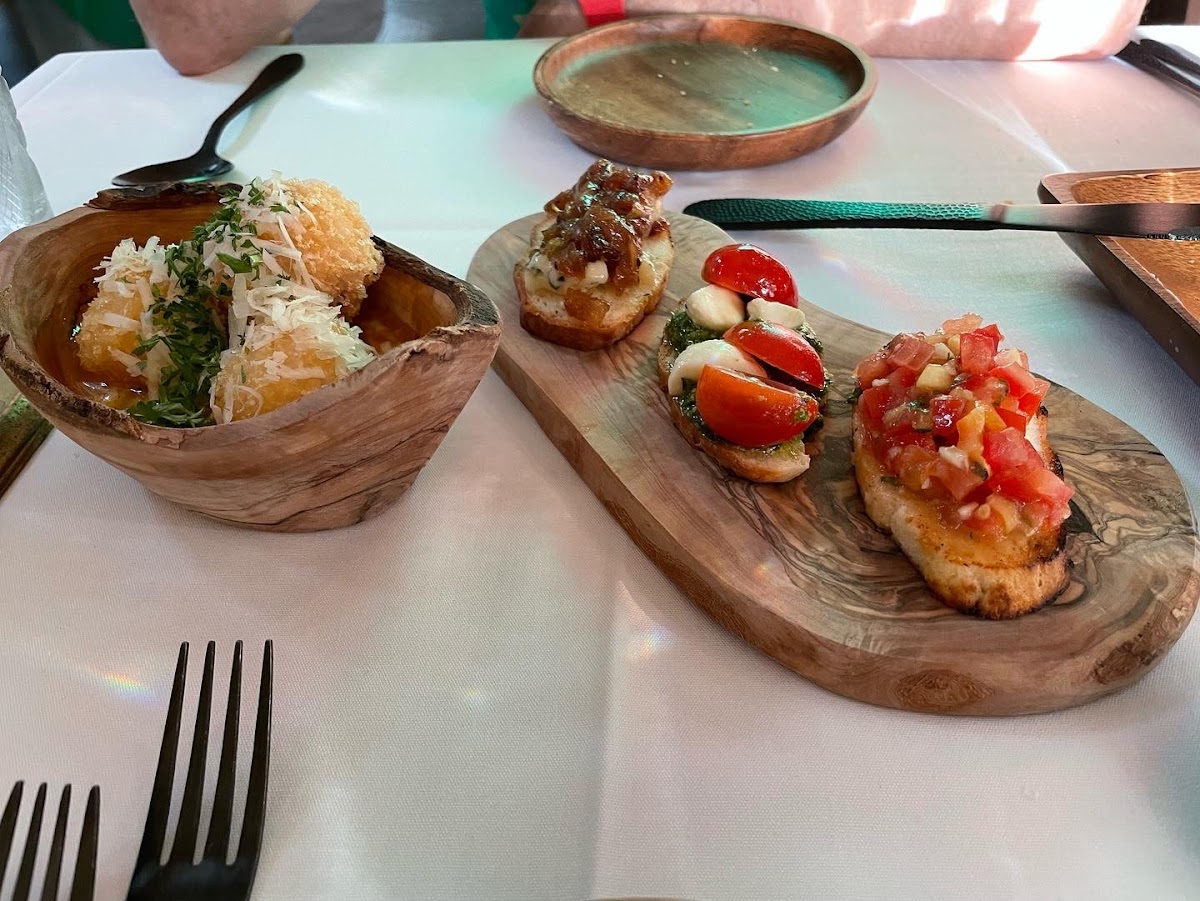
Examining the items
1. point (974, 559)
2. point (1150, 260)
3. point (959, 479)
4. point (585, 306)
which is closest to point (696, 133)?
point (585, 306)

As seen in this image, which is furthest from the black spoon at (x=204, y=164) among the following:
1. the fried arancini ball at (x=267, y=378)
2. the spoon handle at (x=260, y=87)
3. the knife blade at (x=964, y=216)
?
the knife blade at (x=964, y=216)

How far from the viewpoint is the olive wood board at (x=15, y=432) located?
4.27ft

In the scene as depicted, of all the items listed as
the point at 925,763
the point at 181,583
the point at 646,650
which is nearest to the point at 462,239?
the point at 181,583

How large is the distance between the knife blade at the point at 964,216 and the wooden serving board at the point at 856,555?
467 millimetres

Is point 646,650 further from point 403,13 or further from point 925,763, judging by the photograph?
point 403,13

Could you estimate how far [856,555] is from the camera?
3.73ft

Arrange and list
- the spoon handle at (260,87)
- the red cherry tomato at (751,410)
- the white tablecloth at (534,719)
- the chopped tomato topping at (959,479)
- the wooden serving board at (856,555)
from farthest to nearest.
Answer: the spoon handle at (260,87)
the red cherry tomato at (751,410)
the chopped tomato topping at (959,479)
the wooden serving board at (856,555)
the white tablecloth at (534,719)

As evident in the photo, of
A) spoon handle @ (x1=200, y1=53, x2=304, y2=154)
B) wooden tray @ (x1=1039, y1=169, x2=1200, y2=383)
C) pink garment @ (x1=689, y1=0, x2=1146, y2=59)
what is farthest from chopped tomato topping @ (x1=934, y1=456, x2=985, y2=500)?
pink garment @ (x1=689, y1=0, x2=1146, y2=59)

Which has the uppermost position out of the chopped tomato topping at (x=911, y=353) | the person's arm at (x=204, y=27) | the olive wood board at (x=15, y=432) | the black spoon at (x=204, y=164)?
the chopped tomato topping at (x=911, y=353)

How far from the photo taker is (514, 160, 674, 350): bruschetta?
147cm

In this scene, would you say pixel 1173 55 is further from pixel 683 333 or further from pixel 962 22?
pixel 683 333

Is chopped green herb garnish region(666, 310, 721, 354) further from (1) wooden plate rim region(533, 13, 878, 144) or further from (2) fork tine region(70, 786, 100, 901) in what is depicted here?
(2) fork tine region(70, 786, 100, 901)

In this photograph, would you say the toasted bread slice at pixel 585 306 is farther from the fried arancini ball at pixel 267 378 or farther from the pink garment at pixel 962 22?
the pink garment at pixel 962 22

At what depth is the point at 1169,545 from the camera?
111 cm
